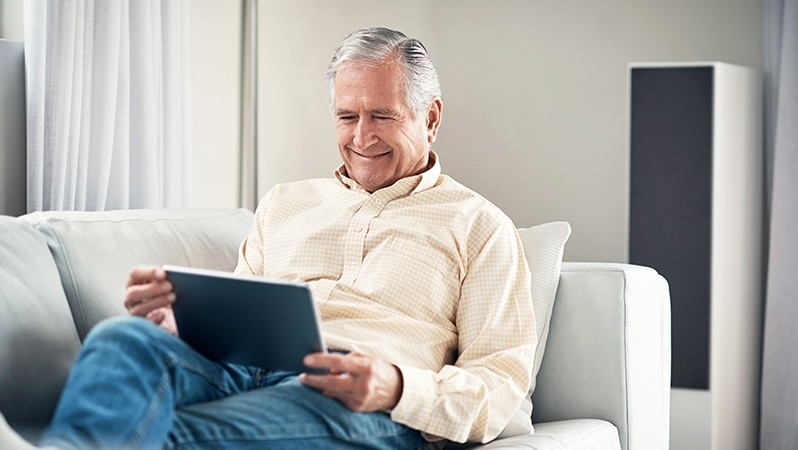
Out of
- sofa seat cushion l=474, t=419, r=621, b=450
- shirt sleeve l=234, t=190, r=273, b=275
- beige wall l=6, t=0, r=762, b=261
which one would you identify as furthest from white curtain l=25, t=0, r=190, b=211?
sofa seat cushion l=474, t=419, r=621, b=450

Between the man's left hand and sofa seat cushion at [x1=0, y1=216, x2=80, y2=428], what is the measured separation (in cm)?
45

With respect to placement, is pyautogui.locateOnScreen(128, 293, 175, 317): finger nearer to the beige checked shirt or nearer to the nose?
the beige checked shirt

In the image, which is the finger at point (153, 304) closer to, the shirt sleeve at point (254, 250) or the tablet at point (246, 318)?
the tablet at point (246, 318)

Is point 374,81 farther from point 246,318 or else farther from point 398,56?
point 246,318

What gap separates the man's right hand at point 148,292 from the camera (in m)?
1.68

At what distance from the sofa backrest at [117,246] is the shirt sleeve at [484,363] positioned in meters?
0.62

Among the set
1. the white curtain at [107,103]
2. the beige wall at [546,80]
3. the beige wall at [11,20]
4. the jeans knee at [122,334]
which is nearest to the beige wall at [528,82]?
the beige wall at [546,80]

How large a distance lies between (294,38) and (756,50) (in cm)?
182

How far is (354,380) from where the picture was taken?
5.30 ft

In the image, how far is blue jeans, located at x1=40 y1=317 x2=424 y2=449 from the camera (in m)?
1.36

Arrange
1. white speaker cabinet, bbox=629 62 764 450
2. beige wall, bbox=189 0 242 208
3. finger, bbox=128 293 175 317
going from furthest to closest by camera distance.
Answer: white speaker cabinet, bbox=629 62 764 450, beige wall, bbox=189 0 242 208, finger, bbox=128 293 175 317

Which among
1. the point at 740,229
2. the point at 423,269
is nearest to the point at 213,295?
the point at 423,269

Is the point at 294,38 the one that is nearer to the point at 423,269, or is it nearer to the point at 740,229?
the point at 740,229

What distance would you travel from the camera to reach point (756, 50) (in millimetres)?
4141
